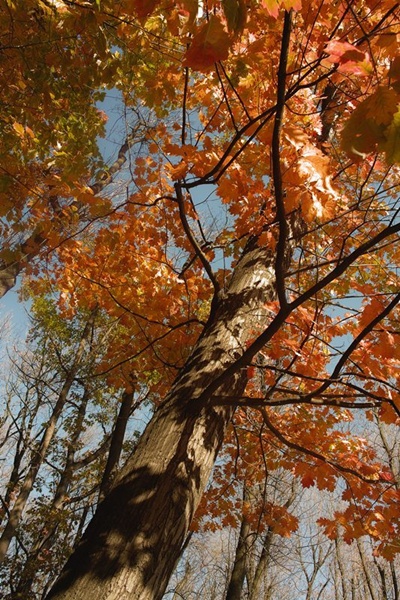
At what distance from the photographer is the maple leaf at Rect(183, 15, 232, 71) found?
1.13 metres

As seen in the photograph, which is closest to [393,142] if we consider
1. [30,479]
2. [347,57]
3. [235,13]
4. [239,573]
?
[347,57]

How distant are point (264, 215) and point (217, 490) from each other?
→ 7.15 metres

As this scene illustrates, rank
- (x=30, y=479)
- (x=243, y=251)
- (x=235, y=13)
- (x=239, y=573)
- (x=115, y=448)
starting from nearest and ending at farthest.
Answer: (x=235, y=13)
(x=243, y=251)
(x=115, y=448)
(x=30, y=479)
(x=239, y=573)

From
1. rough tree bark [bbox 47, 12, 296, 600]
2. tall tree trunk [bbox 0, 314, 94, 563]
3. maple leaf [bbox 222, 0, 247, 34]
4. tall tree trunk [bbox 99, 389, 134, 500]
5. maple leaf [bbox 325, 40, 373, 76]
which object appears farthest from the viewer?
tall tree trunk [bbox 0, 314, 94, 563]

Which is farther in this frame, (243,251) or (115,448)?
(115,448)

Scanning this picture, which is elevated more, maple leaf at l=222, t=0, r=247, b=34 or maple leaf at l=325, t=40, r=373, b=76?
maple leaf at l=325, t=40, r=373, b=76

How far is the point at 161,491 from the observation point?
1.76m

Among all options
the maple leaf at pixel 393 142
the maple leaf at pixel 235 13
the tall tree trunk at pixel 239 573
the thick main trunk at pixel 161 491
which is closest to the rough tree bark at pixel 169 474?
the thick main trunk at pixel 161 491

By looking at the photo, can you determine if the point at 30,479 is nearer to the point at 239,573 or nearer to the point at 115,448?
the point at 115,448

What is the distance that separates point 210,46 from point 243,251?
2.31 m

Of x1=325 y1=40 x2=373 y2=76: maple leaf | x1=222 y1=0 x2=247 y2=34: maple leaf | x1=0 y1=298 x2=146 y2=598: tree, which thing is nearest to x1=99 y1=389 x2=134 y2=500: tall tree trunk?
x1=0 y1=298 x2=146 y2=598: tree

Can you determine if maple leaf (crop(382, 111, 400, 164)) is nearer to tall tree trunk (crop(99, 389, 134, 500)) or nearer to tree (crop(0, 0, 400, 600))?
tree (crop(0, 0, 400, 600))

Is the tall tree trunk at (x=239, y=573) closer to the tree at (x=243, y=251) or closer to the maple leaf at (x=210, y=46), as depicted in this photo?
the tree at (x=243, y=251)

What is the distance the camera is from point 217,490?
27.6 ft
